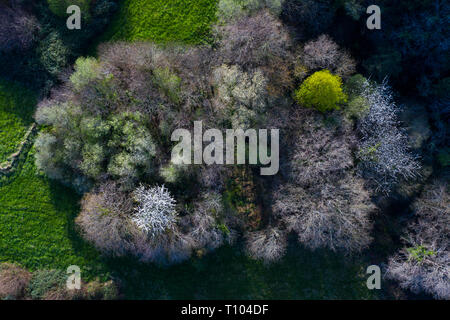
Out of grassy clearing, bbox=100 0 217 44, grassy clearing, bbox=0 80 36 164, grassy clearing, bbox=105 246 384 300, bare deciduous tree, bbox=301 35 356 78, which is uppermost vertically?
grassy clearing, bbox=100 0 217 44

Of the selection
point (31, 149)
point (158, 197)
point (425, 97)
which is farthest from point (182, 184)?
point (425, 97)

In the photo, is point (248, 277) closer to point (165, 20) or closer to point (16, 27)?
point (165, 20)

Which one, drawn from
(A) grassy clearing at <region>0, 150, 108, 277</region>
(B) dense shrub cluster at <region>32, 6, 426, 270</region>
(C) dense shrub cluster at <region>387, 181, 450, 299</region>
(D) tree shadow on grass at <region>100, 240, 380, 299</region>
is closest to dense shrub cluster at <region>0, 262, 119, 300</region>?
(A) grassy clearing at <region>0, 150, 108, 277</region>

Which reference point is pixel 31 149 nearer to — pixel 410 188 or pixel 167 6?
pixel 167 6

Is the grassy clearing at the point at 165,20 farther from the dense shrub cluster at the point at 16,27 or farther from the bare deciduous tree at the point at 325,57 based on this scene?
the bare deciduous tree at the point at 325,57

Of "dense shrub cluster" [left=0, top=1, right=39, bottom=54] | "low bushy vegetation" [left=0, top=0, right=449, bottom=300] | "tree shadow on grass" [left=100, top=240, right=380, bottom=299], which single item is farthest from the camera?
"tree shadow on grass" [left=100, top=240, right=380, bottom=299]

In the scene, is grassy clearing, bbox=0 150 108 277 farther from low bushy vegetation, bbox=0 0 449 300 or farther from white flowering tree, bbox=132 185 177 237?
white flowering tree, bbox=132 185 177 237

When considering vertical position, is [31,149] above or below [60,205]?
above
